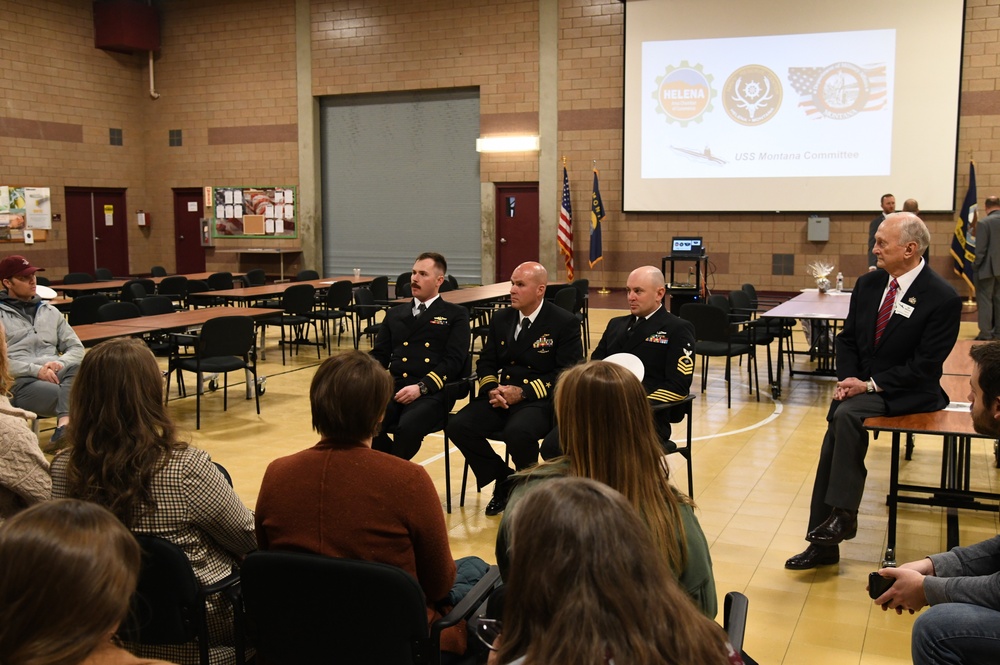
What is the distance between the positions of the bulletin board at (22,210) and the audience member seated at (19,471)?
529 inches

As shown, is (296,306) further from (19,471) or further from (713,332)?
(19,471)

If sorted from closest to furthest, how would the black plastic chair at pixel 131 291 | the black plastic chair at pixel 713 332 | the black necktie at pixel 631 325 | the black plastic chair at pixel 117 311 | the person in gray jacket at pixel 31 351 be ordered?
the black necktie at pixel 631 325
the person in gray jacket at pixel 31 351
the black plastic chair at pixel 713 332
the black plastic chair at pixel 117 311
the black plastic chair at pixel 131 291

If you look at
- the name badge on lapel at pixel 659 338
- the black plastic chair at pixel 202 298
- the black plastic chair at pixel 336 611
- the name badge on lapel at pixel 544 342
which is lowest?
the black plastic chair at pixel 336 611

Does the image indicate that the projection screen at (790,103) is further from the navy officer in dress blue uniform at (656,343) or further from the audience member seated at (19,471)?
the audience member seated at (19,471)

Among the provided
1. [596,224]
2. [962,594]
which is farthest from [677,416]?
[596,224]

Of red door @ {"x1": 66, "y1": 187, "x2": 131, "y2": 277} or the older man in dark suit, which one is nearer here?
the older man in dark suit

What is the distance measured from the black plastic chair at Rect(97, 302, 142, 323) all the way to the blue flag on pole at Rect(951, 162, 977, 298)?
9.94 metres

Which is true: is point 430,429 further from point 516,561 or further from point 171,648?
point 516,561

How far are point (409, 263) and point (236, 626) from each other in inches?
529

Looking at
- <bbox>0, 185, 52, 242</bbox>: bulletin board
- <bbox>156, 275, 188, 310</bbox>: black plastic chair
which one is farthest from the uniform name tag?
<bbox>0, 185, 52, 242</bbox>: bulletin board

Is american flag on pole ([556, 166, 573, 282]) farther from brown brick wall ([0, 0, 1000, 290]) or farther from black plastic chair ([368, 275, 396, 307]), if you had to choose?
black plastic chair ([368, 275, 396, 307])

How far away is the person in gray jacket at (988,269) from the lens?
371 inches

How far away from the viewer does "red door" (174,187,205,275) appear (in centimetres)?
1678

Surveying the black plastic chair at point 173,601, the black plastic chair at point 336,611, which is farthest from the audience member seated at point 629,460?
the black plastic chair at point 173,601
